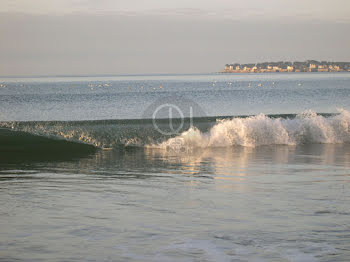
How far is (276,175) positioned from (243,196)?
2.87 meters

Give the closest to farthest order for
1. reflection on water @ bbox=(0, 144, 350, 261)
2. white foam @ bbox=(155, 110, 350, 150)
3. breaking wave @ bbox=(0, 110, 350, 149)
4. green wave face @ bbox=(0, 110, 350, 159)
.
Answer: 1. reflection on water @ bbox=(0, 144, 350, 261)
2. green wave face @ bbox=(0, 110, 350, 159)
3. white foam @ bbox=(155, 110, 350, 150)
4. breaking wave @ bbox=(0, 110, 350, 149)

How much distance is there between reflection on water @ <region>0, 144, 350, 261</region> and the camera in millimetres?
7703

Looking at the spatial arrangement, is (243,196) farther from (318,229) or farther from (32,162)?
(32,162)

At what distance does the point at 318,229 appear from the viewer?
866 cm

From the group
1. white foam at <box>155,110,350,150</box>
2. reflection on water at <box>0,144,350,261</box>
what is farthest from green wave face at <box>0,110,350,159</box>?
reflection on water at <box>0,144,350,261</box>

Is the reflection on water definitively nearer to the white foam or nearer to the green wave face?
the green wave face

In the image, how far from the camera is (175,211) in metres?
9.77

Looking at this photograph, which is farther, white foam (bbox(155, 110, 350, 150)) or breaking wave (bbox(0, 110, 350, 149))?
breaking wave (bbox(0, 110, 350, 149))

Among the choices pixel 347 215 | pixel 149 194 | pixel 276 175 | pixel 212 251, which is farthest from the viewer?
pixel 276 175

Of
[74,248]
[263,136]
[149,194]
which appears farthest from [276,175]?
[263,136]

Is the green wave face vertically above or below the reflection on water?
above

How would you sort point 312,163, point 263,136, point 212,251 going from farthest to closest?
point 263,136, point 312,163, point 212,251

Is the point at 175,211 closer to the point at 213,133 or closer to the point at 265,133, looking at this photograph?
the point at 213,133

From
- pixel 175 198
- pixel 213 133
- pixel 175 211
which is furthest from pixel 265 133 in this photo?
pixel 175 211
